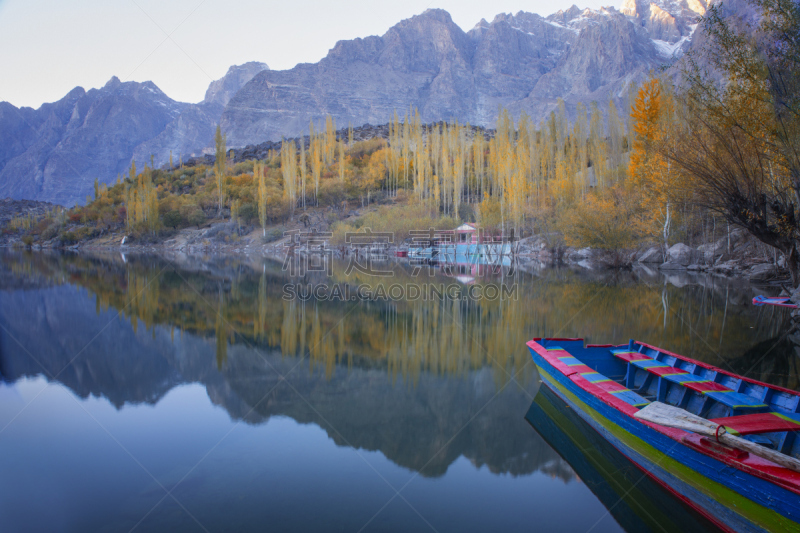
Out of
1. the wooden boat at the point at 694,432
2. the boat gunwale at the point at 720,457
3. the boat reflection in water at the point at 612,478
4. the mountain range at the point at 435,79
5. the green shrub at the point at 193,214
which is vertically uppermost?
the mountain range at the point at 435,79

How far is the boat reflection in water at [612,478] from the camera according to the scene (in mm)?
3361

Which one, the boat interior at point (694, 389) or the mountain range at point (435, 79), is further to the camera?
the mountain range at point (435, 79)

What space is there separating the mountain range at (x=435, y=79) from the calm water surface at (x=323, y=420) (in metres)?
121

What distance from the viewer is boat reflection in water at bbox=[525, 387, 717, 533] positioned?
11.0 feet

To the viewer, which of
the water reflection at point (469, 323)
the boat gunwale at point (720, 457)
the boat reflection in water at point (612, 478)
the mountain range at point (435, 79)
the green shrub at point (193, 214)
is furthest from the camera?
the mountain range at point (435, 79)

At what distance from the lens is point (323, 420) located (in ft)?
17.1

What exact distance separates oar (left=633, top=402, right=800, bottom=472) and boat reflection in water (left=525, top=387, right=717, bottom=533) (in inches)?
28.7

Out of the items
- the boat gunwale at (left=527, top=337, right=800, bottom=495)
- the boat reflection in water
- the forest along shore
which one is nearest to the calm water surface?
the boat reflection in water

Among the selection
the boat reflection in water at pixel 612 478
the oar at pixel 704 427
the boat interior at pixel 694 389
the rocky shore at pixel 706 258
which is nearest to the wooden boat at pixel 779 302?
the rocky shore at pixel 706 258

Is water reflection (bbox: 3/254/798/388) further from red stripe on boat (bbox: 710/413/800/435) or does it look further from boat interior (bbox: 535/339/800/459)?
red stripe on boat (bbox: 710/413/800/435)

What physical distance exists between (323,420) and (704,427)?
3827 millimetres

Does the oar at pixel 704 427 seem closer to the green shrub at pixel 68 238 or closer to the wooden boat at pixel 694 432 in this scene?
the wooden boat at pixel 694 432

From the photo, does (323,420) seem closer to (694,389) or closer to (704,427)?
(704,427)

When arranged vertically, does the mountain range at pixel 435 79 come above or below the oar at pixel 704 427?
above
